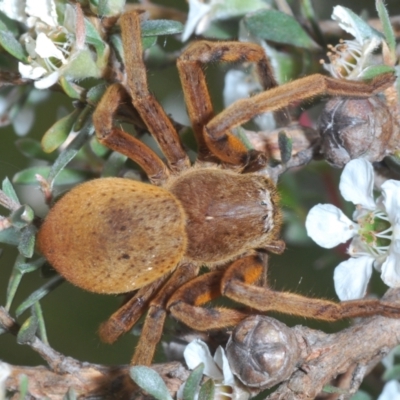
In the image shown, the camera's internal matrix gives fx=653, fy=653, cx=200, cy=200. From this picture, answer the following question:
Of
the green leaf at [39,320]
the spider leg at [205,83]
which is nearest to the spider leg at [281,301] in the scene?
the spider leg at [205,83]

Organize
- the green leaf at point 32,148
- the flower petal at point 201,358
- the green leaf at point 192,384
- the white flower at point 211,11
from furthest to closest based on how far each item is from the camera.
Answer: the green leaf at point 32,148, the white flower at point 211,11, the flower petal at point 201,358, the green leaf at point 192,384

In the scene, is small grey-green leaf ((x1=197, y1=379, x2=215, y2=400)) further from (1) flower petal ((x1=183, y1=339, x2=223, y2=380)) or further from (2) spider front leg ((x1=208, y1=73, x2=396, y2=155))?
(2) spider front leg ((x1=208, y1=73, x2=396, y2=155))

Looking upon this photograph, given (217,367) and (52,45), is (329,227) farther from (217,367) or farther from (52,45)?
(52,45)

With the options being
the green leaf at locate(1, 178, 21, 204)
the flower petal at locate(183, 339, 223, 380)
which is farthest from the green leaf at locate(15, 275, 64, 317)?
the flower petal at locate(183, 339, 223, 380)

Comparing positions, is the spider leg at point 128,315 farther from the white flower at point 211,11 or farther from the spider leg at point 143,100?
the white flower at point 211,11

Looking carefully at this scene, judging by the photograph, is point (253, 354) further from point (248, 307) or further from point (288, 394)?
→ point (248, 307)

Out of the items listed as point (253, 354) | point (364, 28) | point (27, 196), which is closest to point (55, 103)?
point (27, 196)
